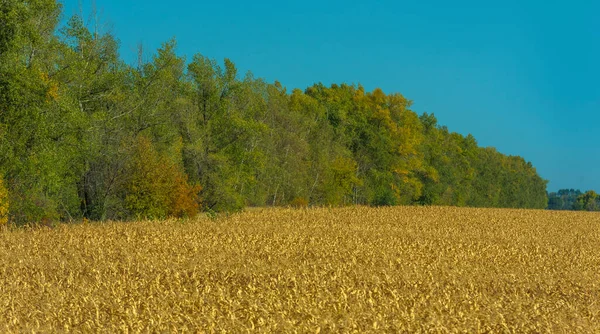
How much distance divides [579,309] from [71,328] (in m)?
11.2

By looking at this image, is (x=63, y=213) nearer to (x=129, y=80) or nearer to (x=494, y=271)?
(x=129, y=80)

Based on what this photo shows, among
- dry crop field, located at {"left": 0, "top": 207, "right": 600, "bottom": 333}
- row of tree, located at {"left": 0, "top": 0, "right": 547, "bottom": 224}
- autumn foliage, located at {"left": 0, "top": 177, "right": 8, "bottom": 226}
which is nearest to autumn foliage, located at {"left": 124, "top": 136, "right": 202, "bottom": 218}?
row of tree, located at {"left": 0, "top": 0, "right": 547, "bottom": 224}

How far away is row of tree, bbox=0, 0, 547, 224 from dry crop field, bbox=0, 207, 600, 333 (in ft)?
18.8

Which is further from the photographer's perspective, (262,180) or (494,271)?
(262,180)

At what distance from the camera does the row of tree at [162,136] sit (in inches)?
1112

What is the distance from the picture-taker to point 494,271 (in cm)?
1922

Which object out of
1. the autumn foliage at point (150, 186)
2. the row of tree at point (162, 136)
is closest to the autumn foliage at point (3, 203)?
the row of tree at point (162, 136)

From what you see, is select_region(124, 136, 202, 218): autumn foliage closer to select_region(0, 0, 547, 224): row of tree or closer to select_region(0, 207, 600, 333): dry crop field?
select_region(0, 0, 547, 224): row of tree

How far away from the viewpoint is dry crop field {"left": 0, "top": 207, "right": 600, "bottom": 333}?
39.1 feet

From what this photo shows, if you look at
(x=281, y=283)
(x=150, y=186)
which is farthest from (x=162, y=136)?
(x=281, y=283)

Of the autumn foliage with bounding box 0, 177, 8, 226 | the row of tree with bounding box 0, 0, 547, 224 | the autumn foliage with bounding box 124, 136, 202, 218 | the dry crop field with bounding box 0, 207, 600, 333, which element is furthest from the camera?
the autumn foliage with bounding box 124, 136, 202, 218

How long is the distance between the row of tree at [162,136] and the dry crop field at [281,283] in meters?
5.72

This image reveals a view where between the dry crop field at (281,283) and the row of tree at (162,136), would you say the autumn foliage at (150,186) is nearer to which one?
the row of tree at (162,136)

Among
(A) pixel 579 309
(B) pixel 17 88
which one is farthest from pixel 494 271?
(B) pixel 17 88
